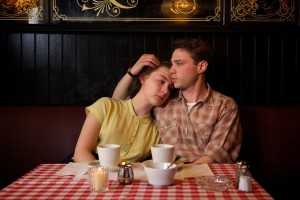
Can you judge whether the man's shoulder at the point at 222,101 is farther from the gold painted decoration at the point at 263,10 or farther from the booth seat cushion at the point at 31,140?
the booth seat cushion at the point at 31,140

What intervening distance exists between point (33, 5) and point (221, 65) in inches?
58.8

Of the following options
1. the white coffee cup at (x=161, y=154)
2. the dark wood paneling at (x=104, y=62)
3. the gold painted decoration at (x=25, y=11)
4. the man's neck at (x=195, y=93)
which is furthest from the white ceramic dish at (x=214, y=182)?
the gold painted decoration at (x=25, y=11)

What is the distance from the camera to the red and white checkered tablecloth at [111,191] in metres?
1.29

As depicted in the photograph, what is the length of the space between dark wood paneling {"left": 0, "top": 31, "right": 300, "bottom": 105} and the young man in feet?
1.87

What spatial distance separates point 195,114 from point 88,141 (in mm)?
649

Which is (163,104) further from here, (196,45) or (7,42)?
(7,42)

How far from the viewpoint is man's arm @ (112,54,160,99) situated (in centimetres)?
239

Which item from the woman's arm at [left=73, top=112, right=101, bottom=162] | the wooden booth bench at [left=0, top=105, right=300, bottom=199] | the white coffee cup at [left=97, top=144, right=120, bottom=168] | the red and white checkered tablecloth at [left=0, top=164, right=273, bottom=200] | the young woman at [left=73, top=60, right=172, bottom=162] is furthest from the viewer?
the wooden booth bench at [left=0, top=105, right=300, bottom=199]

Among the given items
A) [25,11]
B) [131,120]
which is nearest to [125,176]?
[131,120]

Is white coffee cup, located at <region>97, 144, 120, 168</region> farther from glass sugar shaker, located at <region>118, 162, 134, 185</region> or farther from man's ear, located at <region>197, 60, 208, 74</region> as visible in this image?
man's ear, located at <region>197, 60, 208, 74</region>

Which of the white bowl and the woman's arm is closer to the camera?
the white bowl

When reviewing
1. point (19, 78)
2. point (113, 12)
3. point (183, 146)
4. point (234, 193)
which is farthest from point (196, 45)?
point (19, 78)

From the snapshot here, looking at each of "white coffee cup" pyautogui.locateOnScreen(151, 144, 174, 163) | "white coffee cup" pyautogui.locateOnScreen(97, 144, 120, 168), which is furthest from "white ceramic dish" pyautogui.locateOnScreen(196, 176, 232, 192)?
"white coffee cup" pyautogui.locateOnScreen(97, 144, 120, 168)

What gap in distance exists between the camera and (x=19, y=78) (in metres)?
2.97
